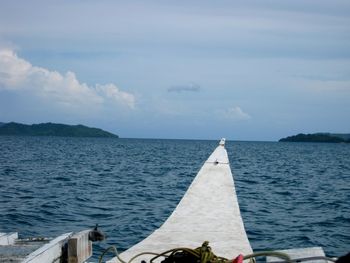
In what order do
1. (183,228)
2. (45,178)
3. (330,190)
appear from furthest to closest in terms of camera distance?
(45,178) → (330,190) → (183,228)

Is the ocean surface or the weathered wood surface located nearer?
the weathered wood surface

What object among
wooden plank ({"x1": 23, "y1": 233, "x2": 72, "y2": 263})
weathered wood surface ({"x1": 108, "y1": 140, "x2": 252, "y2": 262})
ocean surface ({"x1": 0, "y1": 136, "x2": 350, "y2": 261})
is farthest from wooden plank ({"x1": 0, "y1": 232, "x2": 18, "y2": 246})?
ocean surface ({"x1": 0, "y1": 136, "x2": 350, "y2": 261})

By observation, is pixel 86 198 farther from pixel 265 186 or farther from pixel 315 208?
pixel 265 186

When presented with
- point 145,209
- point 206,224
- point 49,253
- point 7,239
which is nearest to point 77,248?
point 49,253

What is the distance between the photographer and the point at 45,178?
111 ft

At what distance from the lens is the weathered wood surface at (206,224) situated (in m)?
9.01

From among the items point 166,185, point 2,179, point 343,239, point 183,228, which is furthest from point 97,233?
point 2,179

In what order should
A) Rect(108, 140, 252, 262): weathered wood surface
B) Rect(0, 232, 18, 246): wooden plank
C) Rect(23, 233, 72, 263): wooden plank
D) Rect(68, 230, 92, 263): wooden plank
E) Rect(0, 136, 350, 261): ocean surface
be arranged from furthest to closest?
Rect(0, 136, 350, 261): ocean surface → Rect(108, 140, 252, 262): weathered wood surface → Rect(0, 232, 18, 246): wooden plank → Rect(68, 230, 92, 263): wooden plank → Rect(23, 233, 72, 263): wooden plank

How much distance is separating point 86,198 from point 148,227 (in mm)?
7983

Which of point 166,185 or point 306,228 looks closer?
point 306,228

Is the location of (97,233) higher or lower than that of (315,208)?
higher

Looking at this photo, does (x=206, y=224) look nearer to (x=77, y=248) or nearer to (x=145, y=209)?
(x=77, y=248)

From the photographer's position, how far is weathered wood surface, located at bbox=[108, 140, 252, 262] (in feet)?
29.6

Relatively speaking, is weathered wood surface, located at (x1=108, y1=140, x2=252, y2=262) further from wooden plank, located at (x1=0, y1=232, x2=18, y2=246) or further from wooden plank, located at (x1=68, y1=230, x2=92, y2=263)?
wooden plank, located at (x1=0, y1=232, x2=18, y2=246)
